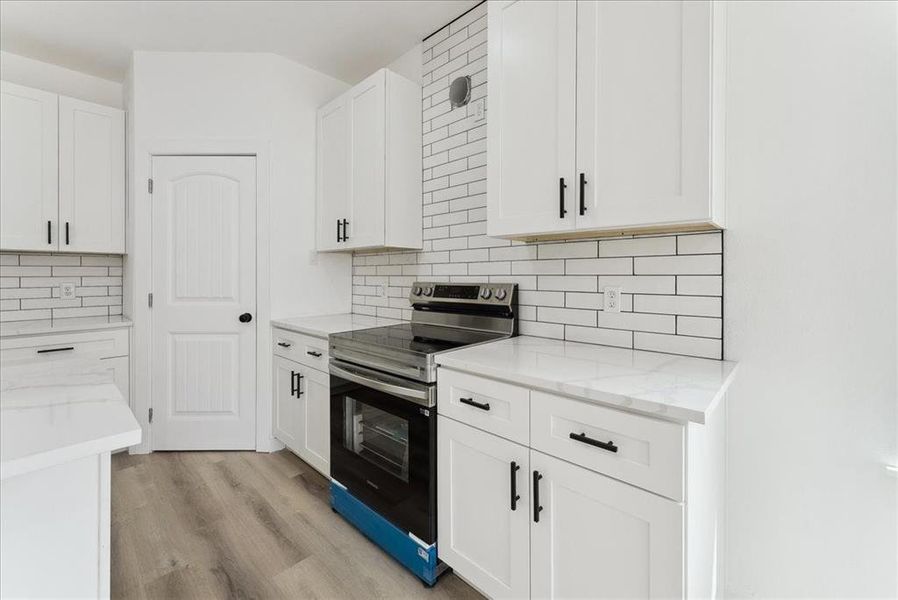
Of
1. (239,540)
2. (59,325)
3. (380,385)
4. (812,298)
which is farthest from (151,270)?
(812,298)

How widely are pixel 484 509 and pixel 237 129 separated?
111 inches

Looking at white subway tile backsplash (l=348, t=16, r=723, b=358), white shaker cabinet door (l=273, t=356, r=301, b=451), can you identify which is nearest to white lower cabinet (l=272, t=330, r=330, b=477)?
white shaker cabinet door (l=273, t=356, r=301, b=451)

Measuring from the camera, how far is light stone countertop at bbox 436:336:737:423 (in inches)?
A: 42.8

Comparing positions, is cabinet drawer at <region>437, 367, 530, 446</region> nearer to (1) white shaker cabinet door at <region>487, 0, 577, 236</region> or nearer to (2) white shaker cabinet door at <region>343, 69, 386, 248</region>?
(1) white shaker cabinet door at <region>487, 0, 577, 236</region>

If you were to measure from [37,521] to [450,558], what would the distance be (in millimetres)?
1261

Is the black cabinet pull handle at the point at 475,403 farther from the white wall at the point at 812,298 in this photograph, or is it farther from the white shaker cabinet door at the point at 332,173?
the white shaker cabinet door at the point at 332,173

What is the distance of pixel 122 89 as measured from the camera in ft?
11.0

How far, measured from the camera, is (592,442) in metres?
1.20

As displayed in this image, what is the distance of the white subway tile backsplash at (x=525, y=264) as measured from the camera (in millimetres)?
1616

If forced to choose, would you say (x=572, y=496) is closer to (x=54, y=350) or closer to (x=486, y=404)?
(x=486, y=404)

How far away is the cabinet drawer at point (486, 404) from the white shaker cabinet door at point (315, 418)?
3.08 feet

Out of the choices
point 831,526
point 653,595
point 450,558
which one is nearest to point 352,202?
point 450,558

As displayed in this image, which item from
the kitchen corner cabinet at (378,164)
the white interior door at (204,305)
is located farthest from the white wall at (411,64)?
the white interior door at (204,305)

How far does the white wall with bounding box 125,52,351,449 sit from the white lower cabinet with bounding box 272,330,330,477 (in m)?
0.17
